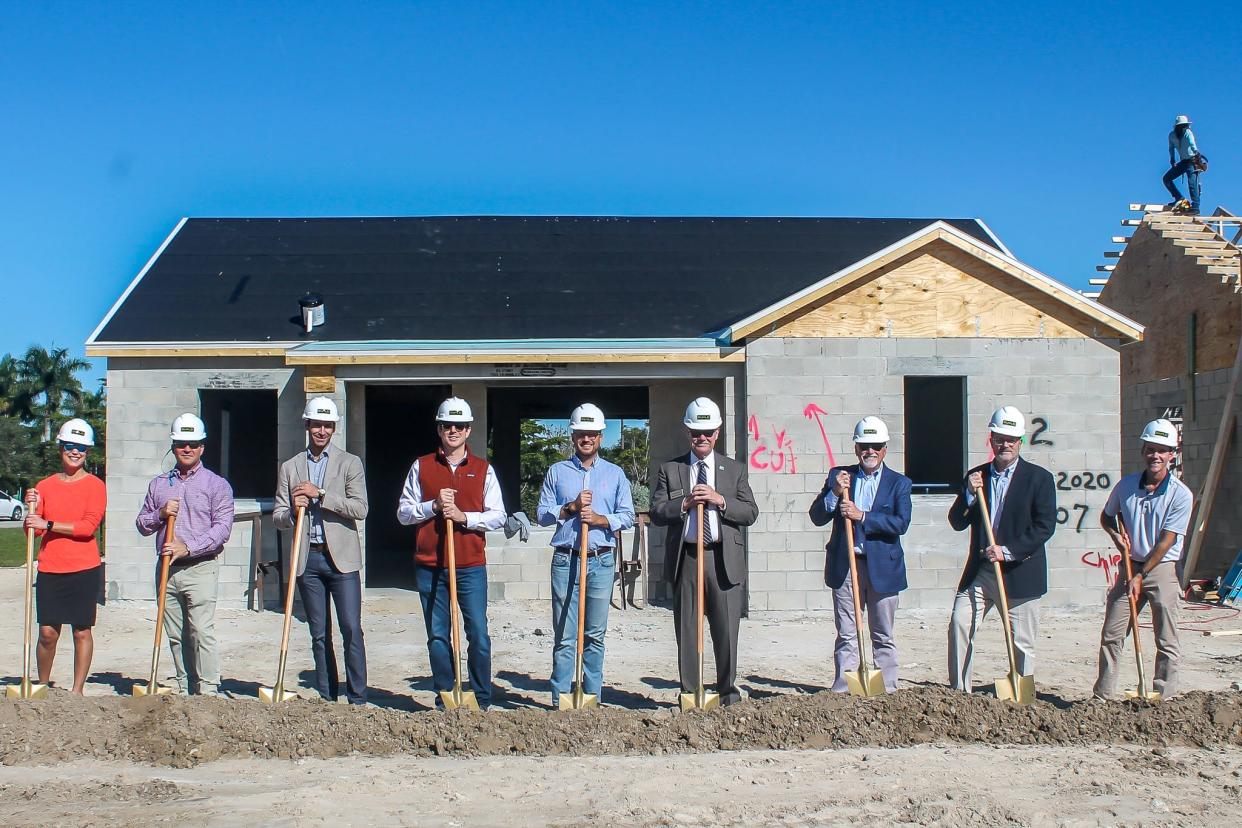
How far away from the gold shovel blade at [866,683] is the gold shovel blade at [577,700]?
5.04 ft

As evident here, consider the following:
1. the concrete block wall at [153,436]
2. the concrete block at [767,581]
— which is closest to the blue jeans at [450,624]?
the concrete block at [767,581]

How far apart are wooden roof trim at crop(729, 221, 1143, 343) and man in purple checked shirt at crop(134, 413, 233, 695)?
19.4 feet

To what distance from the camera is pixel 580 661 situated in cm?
679

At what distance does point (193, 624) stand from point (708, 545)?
3.31m

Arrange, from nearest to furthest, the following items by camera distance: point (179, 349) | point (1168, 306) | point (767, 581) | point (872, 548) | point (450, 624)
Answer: point (450, 624), point (872, 548), point (767, 581), point (179, 349), point (1168, 306)

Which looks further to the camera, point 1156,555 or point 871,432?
point 871,432

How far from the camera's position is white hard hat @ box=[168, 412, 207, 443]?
711cm

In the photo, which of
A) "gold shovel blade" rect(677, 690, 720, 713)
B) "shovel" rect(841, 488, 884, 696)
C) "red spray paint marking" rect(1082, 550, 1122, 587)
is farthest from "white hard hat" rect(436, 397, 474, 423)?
"red spray paint marking" rect(1082, 550, 1122, 587)

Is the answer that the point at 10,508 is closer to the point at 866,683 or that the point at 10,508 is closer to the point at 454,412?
the point at 454,412

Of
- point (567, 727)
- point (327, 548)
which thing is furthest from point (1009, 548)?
point (327, 548)

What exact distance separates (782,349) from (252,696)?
6.31m

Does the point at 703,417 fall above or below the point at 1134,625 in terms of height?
above

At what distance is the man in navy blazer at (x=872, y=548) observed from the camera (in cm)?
720

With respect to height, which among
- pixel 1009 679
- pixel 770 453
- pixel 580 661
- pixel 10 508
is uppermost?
pixel 770 453
